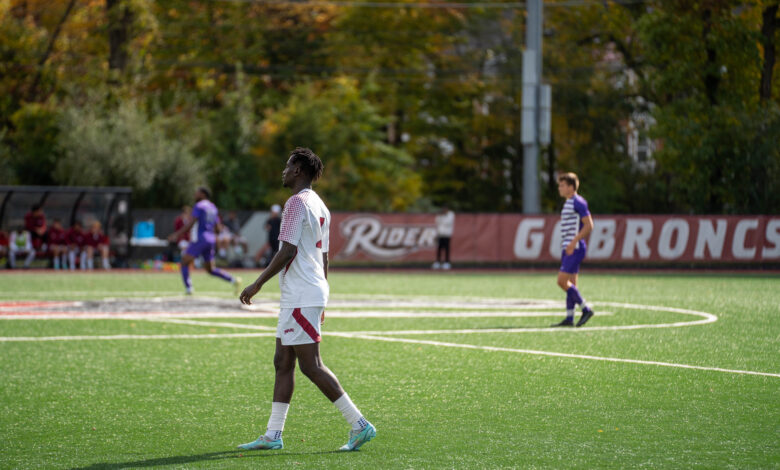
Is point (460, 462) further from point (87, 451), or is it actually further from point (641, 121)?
point (641, 121)

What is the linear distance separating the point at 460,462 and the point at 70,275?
80.4ft

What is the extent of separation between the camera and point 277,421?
22.9 feet

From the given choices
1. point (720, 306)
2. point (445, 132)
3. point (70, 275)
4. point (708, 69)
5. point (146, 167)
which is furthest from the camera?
point (445, 132)

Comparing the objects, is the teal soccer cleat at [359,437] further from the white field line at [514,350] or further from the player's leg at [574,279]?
the player's leg at [574,279]

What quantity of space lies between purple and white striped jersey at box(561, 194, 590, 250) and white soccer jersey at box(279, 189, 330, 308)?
7594 mm

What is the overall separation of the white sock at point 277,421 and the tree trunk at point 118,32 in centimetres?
3967

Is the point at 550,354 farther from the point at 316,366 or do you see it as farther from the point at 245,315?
the point at 245,315

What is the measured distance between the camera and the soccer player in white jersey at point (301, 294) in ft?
22.2

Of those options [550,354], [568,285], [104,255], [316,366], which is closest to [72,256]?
[104,255]

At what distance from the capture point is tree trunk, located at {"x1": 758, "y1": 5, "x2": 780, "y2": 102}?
36.5 meters

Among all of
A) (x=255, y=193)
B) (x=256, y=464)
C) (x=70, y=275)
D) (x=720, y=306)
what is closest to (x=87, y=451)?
(x=256, y=464)

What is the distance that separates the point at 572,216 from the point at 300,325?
796 centimetres

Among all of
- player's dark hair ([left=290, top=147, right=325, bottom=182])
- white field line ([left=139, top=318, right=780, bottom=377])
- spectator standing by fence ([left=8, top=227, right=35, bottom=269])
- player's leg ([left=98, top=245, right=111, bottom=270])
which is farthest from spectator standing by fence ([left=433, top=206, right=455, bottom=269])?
player's dark hair ([left=290, top=147, right=325, bottom=182])

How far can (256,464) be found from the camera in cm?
656
